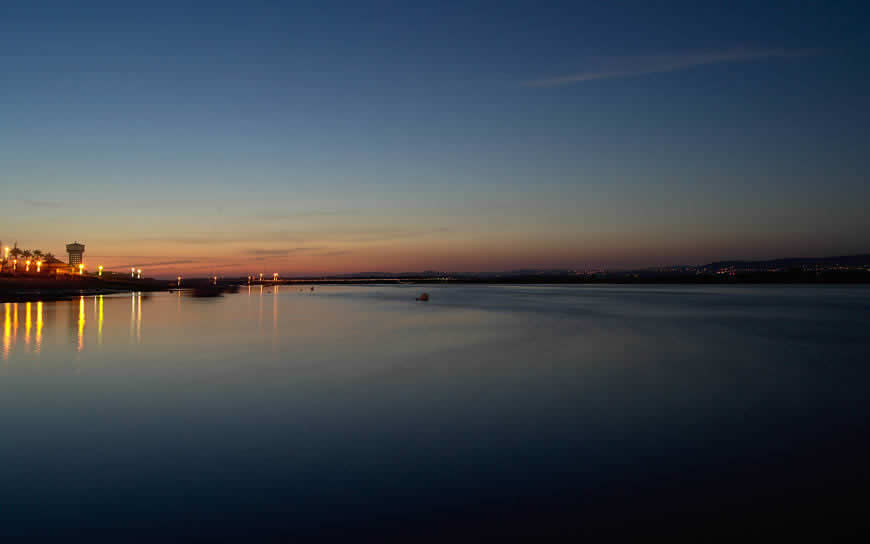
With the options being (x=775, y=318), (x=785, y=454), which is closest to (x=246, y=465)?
(x=785, y=454)

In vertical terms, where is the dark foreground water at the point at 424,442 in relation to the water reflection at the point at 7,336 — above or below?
below

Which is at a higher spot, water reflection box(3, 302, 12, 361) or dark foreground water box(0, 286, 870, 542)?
water reflection box(3, 302, 12, 361)

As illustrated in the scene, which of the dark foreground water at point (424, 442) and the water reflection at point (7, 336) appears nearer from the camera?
the dark foreground water at point (424, 442)

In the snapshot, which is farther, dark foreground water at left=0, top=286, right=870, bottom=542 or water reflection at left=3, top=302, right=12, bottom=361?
water reflection at left=3, top=302, right=12, bottom=361

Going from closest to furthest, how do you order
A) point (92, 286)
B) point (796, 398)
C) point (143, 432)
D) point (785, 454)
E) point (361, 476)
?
point (361, 476), point (785, 454), point (143, 432), point (796, 398), point (92, 286)

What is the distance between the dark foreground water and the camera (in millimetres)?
5848

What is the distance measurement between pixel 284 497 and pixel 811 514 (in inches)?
235

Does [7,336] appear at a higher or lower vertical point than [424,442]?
→ higher

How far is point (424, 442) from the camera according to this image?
29.0ft

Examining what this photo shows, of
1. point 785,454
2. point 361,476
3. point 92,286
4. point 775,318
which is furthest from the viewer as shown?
point 92,286

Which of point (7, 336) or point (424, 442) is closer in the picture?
point (424, 442)

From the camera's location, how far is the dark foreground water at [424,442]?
585 cm

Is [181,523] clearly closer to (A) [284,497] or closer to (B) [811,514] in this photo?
(A) [284,497]

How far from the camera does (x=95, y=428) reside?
9.71 meters
